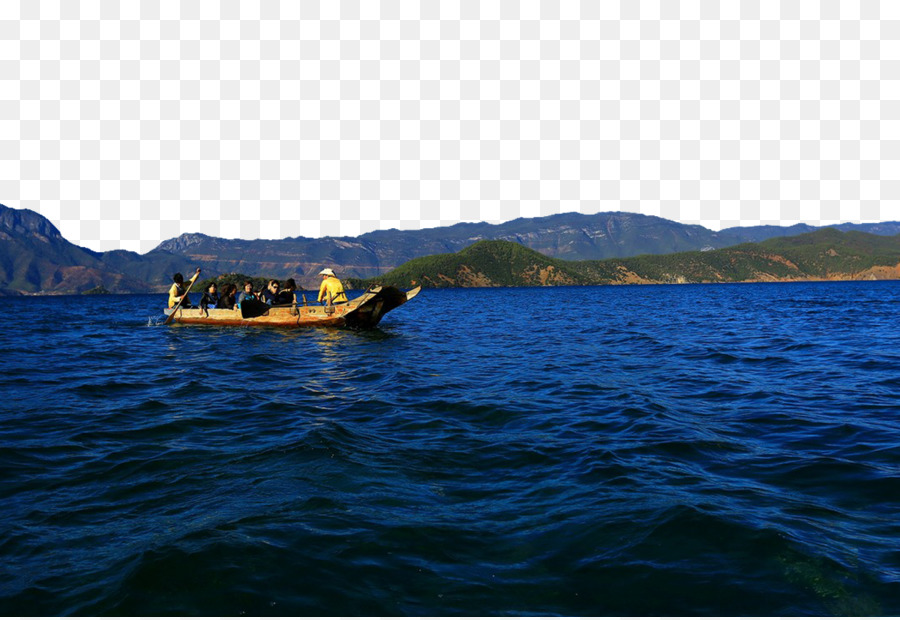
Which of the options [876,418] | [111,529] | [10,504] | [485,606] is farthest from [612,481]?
[10,504]

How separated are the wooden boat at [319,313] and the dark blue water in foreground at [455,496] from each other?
13.5 m

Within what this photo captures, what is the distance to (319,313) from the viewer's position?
95.5ft

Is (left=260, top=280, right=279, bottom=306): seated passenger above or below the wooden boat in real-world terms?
above

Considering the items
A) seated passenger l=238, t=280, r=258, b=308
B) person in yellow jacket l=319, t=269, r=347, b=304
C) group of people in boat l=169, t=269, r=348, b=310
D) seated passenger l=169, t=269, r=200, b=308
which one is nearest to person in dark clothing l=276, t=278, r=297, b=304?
group of people in boat l=169, t=269, r=348, b=310

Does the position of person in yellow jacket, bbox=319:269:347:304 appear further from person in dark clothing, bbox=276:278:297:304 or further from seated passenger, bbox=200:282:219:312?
seated passenger, bbox=200:282:219:312

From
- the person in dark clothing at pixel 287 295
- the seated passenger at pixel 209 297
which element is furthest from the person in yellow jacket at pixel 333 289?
the seated passenger at pixel 209 297

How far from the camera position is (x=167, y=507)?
6.48 metres

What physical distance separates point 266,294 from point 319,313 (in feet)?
18.0

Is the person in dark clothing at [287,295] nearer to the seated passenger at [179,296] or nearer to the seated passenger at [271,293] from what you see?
the seated passenger at [271,293]

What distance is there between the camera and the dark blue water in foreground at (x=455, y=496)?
460 cm

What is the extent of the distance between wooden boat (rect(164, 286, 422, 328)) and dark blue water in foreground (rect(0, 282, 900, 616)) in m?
13.5

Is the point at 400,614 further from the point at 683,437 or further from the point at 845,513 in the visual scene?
the point at 683,437

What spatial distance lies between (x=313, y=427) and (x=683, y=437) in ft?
22.7

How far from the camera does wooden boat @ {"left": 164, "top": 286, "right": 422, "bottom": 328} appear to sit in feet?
95.0
